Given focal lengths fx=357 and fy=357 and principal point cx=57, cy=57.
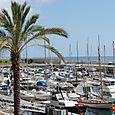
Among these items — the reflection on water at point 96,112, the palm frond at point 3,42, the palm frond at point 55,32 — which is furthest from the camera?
the reflection on water at point 96,112

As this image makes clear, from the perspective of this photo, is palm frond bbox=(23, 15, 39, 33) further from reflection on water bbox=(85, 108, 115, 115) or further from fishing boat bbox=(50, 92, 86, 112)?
reflection on water bbox=(85, 108, 115, 115)

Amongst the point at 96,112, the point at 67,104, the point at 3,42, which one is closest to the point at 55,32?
the point at 3,42

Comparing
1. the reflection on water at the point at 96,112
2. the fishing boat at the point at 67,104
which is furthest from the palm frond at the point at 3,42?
the reflection on water at the point at 96,112

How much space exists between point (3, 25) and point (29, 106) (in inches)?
588

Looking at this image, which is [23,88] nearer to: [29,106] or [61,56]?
[29,106]

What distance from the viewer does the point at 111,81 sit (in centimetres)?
5903

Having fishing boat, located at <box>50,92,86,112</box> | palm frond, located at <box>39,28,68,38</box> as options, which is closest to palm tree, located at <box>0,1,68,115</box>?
palm frond, located at <box>39,28,68,38</box>

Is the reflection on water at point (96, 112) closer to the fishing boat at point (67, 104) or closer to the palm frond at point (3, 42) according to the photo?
the fishing boat at point (67, 104)

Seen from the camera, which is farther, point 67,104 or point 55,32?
point 67,104

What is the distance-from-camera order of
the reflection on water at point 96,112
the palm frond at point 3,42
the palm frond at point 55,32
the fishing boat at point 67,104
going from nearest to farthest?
1. the palm frond at point 3,42
2. the palm frond at point 55,32
3. the fishing boat at point 67,104
4. the reflection on water at point 96,112

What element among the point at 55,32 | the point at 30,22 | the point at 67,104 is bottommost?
the point at 67,104

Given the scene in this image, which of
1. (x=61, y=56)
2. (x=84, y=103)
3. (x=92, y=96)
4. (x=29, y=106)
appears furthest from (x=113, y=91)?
(x=61, y=56)

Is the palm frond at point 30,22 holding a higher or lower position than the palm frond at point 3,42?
higher

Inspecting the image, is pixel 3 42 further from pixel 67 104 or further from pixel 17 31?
pixel 67 104
